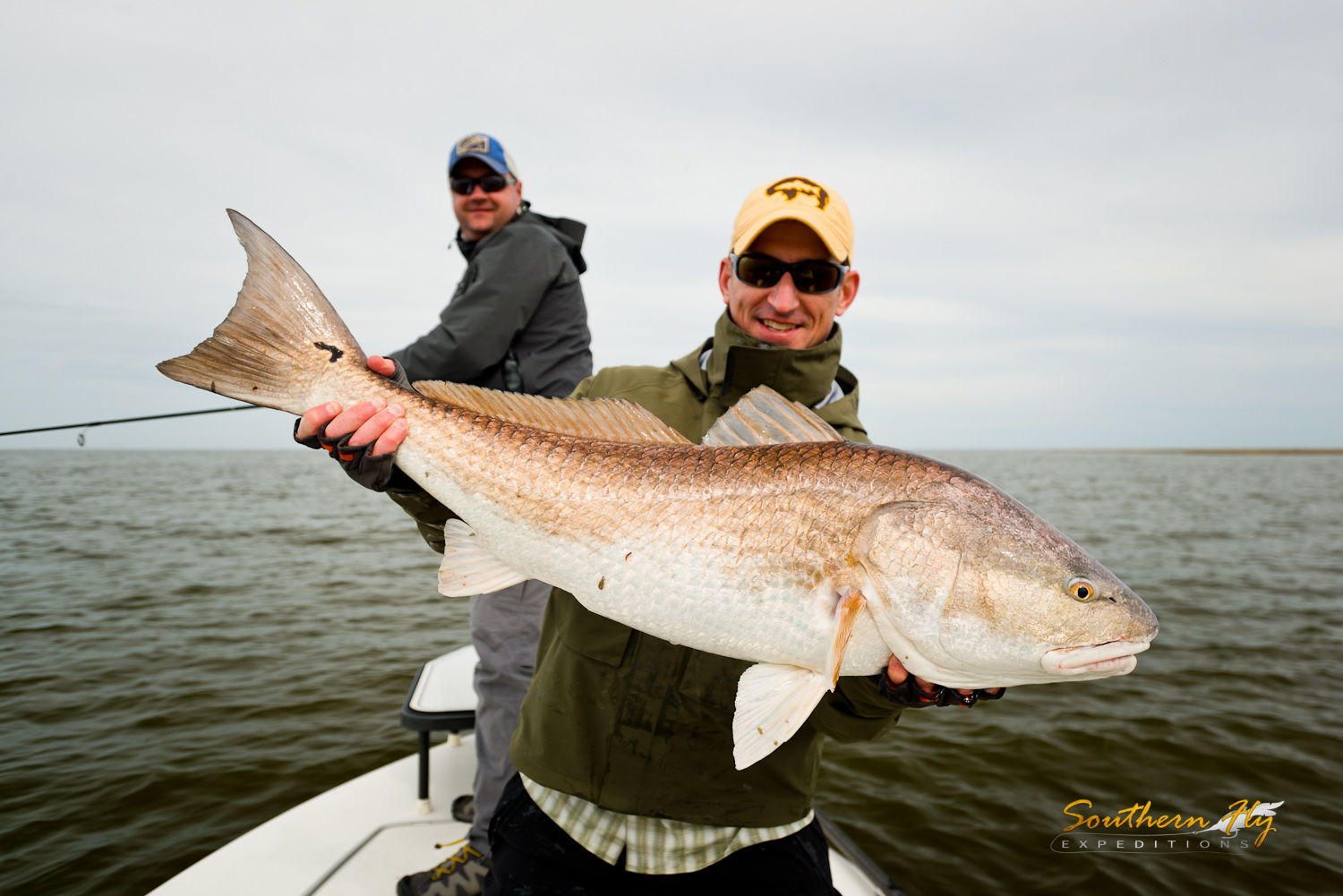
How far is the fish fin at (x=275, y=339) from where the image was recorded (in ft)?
7.46

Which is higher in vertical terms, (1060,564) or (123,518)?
(1060,564)

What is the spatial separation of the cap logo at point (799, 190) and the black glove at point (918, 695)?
1874mm

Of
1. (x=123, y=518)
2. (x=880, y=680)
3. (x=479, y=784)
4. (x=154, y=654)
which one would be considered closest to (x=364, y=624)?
(x=154, y=654)

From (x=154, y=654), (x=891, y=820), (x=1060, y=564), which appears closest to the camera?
(x=1060, y=564)

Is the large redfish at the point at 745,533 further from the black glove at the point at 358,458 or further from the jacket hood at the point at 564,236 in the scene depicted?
the jacket hood at the point at 564,236

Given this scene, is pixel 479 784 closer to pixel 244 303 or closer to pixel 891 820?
pixel 244 303

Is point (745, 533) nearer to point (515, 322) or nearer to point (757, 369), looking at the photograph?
point (757, 369)

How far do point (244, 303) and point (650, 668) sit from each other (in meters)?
1.88

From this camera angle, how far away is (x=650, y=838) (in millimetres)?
2320

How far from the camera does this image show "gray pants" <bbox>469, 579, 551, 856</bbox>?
3.68 metres

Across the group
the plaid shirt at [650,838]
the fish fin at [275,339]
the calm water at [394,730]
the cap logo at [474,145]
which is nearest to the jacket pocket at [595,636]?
the plaid shirt at [650,838]

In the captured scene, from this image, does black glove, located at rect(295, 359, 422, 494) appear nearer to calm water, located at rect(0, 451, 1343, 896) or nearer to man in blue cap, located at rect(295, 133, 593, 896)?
man in blue cap, located at rect(295, 133, 593, 896)

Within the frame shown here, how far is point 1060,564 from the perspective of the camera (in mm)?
1967

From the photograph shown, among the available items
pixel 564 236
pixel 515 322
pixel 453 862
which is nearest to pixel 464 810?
pixel 453 862
